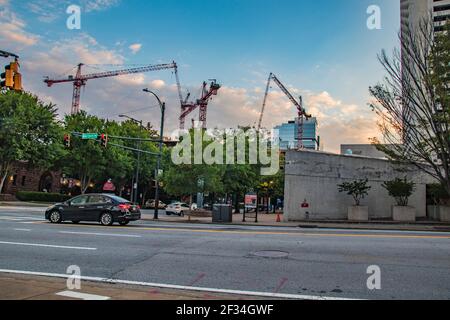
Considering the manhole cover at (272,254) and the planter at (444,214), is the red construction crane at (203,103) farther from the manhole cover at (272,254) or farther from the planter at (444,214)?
the manhole cover at (272,254)

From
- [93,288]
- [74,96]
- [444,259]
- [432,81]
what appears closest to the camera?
[93,288]

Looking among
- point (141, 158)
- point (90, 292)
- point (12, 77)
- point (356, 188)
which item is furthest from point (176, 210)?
point (90, 292)

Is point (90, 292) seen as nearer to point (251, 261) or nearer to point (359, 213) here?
point (251, 261)

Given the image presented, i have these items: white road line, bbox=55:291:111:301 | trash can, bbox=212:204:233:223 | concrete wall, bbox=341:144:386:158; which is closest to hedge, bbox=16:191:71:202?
trash can, bbox=212:204:233:223

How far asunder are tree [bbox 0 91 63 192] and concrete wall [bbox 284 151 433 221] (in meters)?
30.9

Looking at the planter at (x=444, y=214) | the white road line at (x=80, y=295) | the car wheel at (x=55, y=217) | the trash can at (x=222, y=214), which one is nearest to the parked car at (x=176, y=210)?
the trash can at (x=222, y=214)

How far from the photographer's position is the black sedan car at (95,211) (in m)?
17.4

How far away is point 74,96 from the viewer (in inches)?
4131

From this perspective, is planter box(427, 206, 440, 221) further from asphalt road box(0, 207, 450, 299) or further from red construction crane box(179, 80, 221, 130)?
red construction crane box(179, 80, 221, 130)

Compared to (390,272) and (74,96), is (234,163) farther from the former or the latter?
(74,96)

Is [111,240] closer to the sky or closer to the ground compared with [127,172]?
closer to the ground

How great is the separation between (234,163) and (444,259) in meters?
31.5
